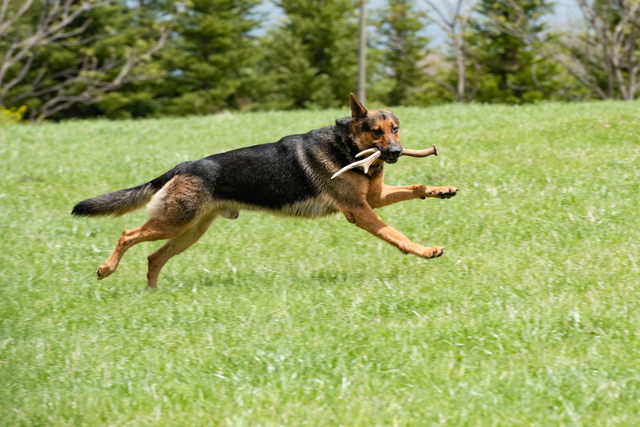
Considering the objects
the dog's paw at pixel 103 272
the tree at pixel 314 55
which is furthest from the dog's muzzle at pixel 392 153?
the tree at pixel 314 55

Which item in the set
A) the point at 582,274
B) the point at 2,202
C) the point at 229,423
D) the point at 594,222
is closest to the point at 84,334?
the point at 229,423

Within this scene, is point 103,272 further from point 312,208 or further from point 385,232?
point 385,232

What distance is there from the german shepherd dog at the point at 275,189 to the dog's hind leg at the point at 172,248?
113 mm

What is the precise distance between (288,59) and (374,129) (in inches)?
1553

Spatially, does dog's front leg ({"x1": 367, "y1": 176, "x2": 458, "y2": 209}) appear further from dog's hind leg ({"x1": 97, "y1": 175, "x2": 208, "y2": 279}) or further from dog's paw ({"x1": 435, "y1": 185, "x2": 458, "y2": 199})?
dog's hind leg ({"x1": 97, "y1": 175, "x2": 208, "y2": 279})

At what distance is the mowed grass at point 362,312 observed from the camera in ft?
13.3

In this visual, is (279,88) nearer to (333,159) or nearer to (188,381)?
(333,159)

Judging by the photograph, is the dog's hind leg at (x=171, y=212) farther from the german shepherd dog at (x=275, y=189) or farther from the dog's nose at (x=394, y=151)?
the dog's nose at (x=394, y=151)

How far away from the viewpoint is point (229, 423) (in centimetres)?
386

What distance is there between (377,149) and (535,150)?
5524mm

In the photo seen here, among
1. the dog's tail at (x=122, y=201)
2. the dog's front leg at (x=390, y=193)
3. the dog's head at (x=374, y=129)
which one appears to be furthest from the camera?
the dog's tail at (x=122, y=201)

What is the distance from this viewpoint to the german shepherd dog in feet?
22.3

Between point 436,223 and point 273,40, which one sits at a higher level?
point 273,40

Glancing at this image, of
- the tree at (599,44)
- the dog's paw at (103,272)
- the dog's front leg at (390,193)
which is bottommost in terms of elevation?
the dog's paw at (103,272)
